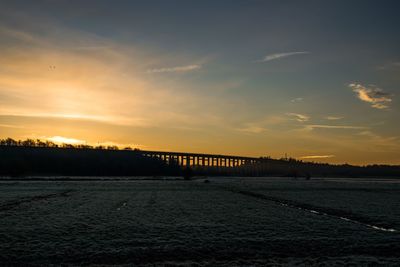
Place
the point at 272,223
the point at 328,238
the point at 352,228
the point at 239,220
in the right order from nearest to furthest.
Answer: the point at 328,238 < the point at 352,228 < the point at 272,223 < the point at 239,220

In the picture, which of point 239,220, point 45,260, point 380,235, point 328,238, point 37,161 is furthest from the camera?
point 37,161

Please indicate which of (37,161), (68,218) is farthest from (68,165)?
(68,218)

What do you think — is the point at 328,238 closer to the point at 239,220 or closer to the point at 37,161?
A: the point at 239,220

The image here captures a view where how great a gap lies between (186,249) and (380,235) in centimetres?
628

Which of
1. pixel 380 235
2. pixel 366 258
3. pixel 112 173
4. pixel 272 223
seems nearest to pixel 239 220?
pixel 272 223

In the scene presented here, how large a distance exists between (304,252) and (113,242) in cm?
489

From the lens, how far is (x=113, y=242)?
1114 cm

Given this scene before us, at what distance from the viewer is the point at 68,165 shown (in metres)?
195

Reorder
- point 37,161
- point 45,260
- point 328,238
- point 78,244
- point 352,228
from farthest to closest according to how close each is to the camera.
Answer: point 37,161 → point 352,228 → point 328,238 → point 78,244 → point 45,260

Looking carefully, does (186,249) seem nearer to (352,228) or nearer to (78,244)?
(78,244)

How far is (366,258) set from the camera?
9.16 meters

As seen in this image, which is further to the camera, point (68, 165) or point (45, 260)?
point (68, 165)

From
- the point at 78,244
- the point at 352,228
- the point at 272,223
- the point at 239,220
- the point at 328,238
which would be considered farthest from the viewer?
the point at 239,220

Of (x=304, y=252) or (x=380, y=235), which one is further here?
(x=380, y=235)
